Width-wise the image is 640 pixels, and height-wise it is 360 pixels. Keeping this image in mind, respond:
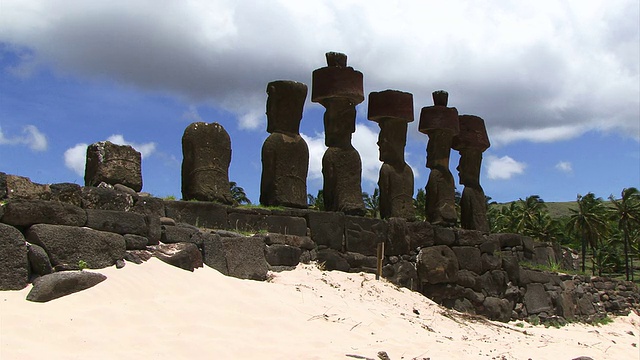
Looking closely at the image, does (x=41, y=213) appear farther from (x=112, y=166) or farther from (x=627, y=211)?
(x=627, y=211)

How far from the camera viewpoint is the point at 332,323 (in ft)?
24.5

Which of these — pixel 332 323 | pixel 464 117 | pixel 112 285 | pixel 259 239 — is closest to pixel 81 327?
pixel 112 285

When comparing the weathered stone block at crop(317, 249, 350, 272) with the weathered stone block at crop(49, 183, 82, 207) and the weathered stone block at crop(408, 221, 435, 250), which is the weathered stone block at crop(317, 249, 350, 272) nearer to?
the weathered stone block at crop(408, 221, 435, 250)

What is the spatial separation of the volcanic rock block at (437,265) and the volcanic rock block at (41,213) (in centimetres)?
677

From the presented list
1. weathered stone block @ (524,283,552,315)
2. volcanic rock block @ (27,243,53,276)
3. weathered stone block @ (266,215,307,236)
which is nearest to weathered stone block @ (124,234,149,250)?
volcanic rock block @ (27,243,53,276)

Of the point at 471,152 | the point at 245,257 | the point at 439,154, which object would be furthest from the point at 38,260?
the point at 471,152

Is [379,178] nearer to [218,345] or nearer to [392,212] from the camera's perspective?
[392,212]

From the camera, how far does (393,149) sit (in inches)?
500

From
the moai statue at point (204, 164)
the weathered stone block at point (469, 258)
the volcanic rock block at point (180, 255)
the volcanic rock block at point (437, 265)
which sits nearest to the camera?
the volcanic rock block at point (180, 255)

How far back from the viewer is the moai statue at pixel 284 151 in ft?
34.6

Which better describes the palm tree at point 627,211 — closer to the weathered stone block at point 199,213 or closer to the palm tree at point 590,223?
the palm tree at point 590,223

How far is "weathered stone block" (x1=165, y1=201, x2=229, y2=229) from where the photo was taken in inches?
345

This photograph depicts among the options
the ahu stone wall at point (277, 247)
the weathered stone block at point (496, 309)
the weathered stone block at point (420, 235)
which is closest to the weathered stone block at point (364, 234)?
the ahu stone wall at point (277, 247)

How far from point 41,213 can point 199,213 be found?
2.87 m
